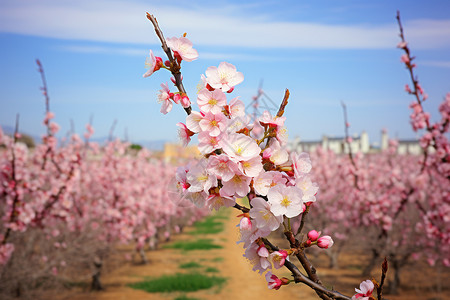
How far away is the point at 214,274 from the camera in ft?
34.5

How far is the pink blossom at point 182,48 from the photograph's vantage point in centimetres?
147

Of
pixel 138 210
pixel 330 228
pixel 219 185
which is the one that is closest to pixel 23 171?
pixel 138 210

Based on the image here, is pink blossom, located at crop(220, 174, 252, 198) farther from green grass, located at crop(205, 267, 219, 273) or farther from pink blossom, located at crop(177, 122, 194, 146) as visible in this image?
green grass, located at crop(205, 267, 219, 273)

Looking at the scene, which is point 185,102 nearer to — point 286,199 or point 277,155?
point 277,155

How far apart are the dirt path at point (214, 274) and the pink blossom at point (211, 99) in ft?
26.0

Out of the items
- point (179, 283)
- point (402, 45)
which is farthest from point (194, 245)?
point (402, 45)

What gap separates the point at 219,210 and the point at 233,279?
6056 millimetres

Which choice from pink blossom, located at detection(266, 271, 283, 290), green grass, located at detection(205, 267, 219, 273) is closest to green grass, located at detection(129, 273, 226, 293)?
green grass, located at detection(205, 267, 219, 273)

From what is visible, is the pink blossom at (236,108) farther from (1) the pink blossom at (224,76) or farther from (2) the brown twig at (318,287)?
(2) the brown twig at (318,287)

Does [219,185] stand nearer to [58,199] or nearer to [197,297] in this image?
[58,199]

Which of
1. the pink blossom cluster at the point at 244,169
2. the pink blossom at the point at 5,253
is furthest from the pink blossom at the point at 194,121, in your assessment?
the pink blossom at the point at 5,253

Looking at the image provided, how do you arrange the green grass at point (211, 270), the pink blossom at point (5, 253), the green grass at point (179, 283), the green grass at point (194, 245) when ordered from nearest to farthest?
the pink blossom at point (5, 253) → the green grass at point (179, 283) → the green grass at point (211, 270) → the green grass at point (194, 245)

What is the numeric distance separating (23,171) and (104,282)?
14.3ft

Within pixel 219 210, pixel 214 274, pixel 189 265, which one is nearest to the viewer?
pixel 219 210
